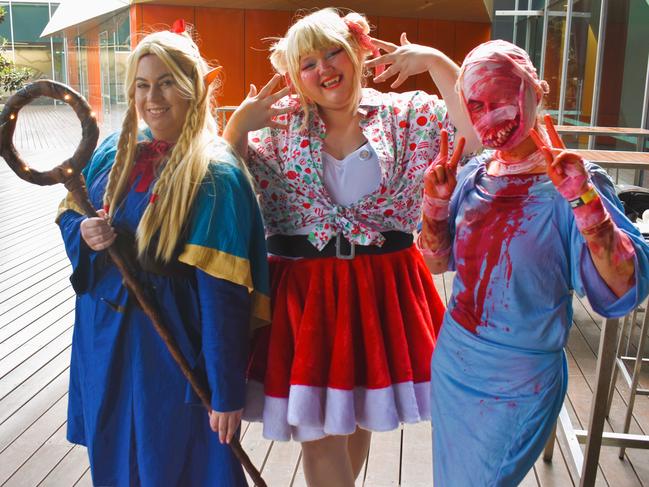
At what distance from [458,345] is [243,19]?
12.9 meters

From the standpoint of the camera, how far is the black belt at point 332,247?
1.92m

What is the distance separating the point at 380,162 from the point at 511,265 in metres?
0.59

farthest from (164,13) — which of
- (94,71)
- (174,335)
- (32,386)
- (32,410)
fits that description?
(174,335)

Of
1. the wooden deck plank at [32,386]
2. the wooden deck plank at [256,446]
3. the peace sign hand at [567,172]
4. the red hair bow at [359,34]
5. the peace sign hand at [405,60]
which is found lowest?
the wooden deck plank at [32,386]

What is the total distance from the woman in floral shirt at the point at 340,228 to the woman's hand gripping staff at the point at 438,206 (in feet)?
1.14

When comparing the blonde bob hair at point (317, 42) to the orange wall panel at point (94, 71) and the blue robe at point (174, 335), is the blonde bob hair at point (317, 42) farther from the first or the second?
the orange wall panel at point (94, 71)

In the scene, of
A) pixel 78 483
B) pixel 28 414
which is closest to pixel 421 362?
pixel 78 483

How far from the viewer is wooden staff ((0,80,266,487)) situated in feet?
5.45

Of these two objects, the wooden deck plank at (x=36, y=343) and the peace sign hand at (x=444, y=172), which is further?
the wooden deck plank at (x=36, y=343)

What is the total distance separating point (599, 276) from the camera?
1.29 m

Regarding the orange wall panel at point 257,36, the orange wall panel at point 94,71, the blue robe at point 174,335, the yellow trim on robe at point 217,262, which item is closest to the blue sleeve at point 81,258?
the blue robe at point 174,335

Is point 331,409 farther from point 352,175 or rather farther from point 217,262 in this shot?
point 352,175

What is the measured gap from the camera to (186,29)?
79.8 inches

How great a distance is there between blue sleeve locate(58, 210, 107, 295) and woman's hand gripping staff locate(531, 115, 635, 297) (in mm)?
1121
